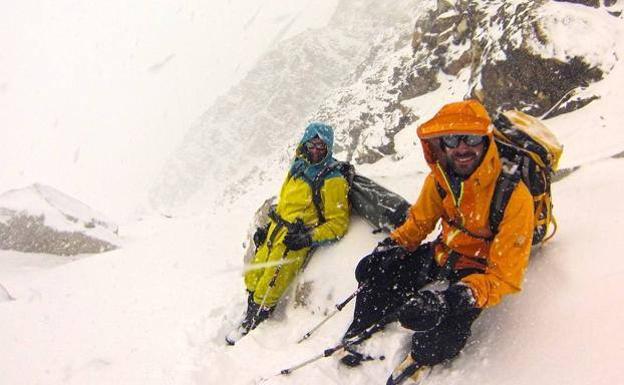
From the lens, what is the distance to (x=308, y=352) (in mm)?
4852

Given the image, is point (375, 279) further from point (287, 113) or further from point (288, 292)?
point (287, 113)

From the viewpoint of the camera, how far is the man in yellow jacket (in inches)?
225

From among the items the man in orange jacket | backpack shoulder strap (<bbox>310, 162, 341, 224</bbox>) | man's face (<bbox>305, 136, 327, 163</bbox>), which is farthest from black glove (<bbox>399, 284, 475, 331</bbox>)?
man's face (<bbox>305, 136, 327, 163</bbox>)

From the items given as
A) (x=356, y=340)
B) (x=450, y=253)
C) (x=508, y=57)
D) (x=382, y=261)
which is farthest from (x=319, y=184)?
(x=508, y=57)

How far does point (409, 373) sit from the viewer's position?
371cm

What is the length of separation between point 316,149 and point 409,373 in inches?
115

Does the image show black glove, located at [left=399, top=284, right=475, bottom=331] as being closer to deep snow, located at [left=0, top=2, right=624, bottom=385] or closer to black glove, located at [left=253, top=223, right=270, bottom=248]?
deep snow, located at [left=0, top=2, right=624, bottom=385]

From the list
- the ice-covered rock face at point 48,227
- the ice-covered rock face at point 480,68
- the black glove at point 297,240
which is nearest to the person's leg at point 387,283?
the black glove at point 297,240

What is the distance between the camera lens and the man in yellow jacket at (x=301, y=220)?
225 inches

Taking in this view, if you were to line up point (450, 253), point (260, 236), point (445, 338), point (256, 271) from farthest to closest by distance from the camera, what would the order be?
point (260, 236), point (256, 271), point (450, 253), point (445, 338)

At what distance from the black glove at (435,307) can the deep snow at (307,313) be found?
0.54 metres

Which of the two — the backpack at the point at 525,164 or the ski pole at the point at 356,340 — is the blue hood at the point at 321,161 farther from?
the backpack at the point at 525,164

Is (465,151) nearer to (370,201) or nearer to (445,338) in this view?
(445,338)


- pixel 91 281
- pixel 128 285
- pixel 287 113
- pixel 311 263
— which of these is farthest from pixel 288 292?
pixel 287 113
